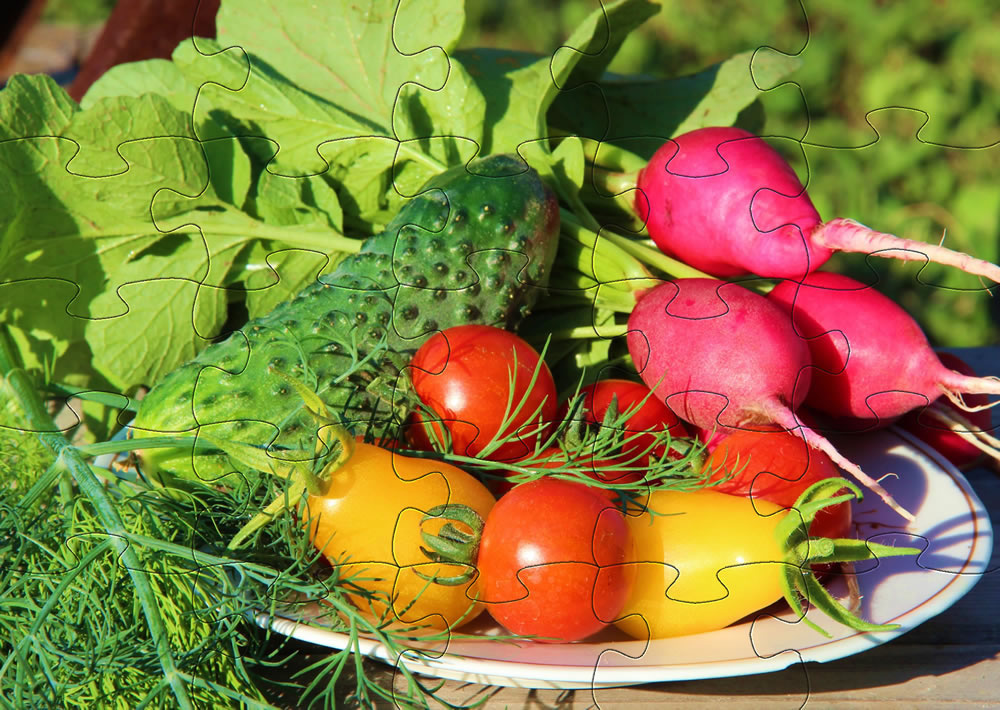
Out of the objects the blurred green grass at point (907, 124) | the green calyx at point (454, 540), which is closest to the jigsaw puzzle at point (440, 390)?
the green calyx at point (454, 540)

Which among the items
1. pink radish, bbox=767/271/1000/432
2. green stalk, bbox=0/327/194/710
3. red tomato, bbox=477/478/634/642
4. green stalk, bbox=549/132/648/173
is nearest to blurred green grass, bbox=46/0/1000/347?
green stalk, bbox=549/132/648/173

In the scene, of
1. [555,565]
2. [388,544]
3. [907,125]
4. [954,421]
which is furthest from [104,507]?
[907,125]

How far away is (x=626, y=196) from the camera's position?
1142 mm

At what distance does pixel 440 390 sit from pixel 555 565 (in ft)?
0.72

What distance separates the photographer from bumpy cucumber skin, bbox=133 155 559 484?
901 mm

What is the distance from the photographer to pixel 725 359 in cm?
91

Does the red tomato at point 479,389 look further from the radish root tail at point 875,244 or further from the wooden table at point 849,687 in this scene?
the radish root tail at point 875,244

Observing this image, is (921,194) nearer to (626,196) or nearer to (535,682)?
(626,196)

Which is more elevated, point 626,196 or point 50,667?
point 626,196

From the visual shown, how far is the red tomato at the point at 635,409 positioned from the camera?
0.90m

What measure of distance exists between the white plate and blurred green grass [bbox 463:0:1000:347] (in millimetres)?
1536

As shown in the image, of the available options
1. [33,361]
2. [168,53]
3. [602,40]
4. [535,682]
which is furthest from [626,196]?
[168,53]

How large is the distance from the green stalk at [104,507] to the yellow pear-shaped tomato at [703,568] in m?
0.35

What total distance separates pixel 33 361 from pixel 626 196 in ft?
2.53
